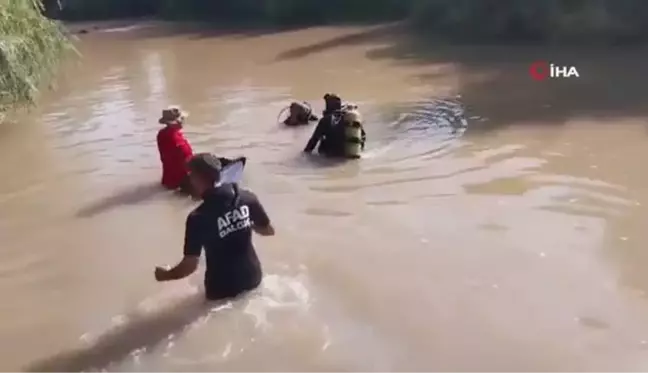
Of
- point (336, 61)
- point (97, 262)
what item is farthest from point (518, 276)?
point (336, 61)

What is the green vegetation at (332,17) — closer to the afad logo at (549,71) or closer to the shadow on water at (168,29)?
the shadow on water at (168,29)

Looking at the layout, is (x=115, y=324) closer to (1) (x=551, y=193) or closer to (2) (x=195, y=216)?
(2) (x=195, y=216)

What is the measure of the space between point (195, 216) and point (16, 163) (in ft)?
20.4

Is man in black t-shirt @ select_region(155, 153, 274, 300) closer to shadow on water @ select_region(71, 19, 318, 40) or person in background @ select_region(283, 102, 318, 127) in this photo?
person in background @ select_region(283, 102, 318, 127)

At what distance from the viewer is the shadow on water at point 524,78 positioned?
40.8 ft

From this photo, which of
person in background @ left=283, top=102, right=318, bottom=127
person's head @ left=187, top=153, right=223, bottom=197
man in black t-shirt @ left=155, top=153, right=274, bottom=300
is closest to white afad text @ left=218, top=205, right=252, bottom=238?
man in black t-shirt @ left=155, top=153, right=274, bottom=300

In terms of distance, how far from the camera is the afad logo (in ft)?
51.6

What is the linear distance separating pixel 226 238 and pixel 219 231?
0.08 meters

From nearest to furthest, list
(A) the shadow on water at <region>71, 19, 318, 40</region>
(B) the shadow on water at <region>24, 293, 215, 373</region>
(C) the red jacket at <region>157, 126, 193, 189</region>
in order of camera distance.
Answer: (B) the shadow on water at <region>24, 293, 215, 373</region> → (C) the red jacket at <region>157, 126, 193, 189</region> → (A) the shadow on water at <region>71, 19, 318, 40</region>

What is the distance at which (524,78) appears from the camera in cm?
1576

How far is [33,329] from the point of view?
20.4 feet

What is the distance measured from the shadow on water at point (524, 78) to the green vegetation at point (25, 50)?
5.83m

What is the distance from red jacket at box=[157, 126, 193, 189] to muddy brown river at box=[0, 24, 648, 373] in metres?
0.28

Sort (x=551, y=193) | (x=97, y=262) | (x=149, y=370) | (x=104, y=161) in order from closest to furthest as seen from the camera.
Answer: (x=149, y=370), (x=97, y=262), (x=551, y=193), (x=104, y=161)
